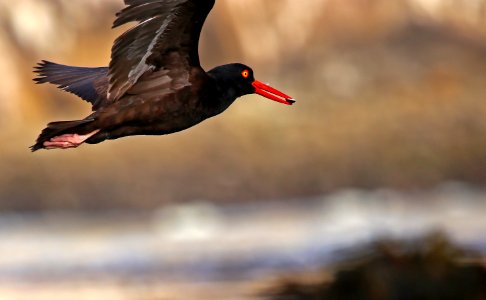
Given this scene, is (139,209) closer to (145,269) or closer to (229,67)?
(145,269)

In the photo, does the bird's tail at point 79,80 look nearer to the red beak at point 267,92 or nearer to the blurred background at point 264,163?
the red beak at point 267,92

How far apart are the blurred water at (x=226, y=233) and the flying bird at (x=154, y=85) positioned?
31.5 feet

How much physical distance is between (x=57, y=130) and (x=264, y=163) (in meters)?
15.0

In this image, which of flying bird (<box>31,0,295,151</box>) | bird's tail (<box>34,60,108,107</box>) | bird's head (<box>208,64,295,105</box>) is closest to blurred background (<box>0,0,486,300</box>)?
bird's tail (<box>34,60,108,107</box>)

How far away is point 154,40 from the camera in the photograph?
1045cm

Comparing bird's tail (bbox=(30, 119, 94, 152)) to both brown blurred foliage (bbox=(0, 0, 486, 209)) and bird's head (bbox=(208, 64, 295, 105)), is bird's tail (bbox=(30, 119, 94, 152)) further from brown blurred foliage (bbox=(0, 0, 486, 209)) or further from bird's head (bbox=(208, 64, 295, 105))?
brown blurred foliage (bbox=(0, 0, 486, 209))

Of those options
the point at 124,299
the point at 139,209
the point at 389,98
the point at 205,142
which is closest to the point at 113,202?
the point at 139,209

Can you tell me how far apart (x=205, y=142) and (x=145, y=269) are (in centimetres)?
445

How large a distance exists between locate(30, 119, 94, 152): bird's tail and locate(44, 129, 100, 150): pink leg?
0.02m

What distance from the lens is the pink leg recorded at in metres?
10.4

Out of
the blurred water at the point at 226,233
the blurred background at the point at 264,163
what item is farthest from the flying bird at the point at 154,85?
the blurred water at the point at 226,233

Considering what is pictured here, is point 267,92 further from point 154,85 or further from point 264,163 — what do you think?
point 264,163

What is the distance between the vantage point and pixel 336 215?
23625mm

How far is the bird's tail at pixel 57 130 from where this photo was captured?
10.4 metres
